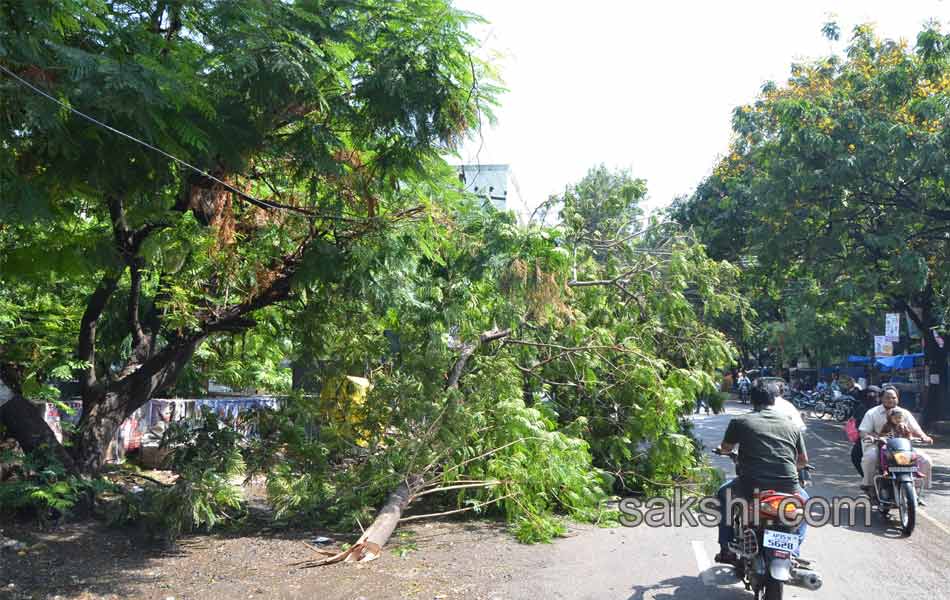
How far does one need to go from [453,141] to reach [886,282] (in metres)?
16.2

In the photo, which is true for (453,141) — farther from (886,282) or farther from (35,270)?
(886,282)

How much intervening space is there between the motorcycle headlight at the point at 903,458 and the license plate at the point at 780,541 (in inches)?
150

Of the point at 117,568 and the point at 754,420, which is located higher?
the point at 754,420

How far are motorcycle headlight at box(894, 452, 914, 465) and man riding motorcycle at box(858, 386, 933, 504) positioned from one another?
65 cm

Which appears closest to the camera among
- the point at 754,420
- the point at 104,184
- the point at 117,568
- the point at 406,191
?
the point at 754,420

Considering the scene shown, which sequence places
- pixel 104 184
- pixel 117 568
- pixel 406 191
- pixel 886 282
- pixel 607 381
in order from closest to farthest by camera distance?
pixel 104 184 < pixel 117 568 < pixel 406 191 < pixel 607 381 < pixel 886 282

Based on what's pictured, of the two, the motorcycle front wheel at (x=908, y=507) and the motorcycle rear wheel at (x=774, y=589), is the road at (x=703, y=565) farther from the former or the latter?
the motorcycle rear wheel at (x=774, y=589)

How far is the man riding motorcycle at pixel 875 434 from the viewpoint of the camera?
934 centimetres

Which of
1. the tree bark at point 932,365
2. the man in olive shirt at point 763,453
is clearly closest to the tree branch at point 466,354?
the man in olive shirt at point 763,453

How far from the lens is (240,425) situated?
1003 cm

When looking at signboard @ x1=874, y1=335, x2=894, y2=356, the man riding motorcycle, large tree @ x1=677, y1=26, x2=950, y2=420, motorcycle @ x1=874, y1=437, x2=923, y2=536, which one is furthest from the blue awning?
motorcycle @ x1=874, y1=437, x2=923, y2=536

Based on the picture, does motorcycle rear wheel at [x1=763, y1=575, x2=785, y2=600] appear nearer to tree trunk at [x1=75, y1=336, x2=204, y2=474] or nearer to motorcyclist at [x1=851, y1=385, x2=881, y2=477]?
motorcyclist at [x1=851, y1=385, x2=881, y2=477]

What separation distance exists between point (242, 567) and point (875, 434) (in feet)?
24.3

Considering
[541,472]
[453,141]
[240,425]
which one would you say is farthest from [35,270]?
[541,472]
